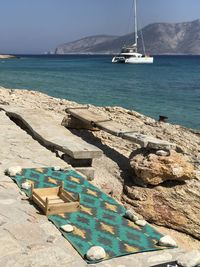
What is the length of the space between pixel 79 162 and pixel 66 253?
11.4ft

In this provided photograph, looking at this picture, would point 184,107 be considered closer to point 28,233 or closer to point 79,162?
point 79,162

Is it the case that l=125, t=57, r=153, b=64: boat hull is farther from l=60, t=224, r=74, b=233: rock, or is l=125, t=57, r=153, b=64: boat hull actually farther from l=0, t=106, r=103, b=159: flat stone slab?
l=60, t=224, r=74, b=233: rock

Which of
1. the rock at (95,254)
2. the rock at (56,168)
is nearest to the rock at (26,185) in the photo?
the rock at (56,168)

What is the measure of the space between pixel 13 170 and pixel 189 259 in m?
3.21

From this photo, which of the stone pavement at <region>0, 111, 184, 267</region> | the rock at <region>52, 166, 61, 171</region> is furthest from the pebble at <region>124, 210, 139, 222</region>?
the rock at <region>52, 166, 61, 171</region>

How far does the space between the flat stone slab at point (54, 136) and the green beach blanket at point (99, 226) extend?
1139 mm

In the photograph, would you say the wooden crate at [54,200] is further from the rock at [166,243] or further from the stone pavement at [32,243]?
the rock at [166,243]

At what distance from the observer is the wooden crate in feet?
17.9

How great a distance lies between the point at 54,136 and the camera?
8922 millimetres

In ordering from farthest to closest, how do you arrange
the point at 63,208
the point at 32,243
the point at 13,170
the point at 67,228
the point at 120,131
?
the point at 120,131 → the point at 13,170 → the point at 63,208 → the point at 67,228 → the point at 32,243

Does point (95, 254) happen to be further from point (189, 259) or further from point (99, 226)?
point (189, 259)

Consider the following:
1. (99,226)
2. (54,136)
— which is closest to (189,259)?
(99,226)

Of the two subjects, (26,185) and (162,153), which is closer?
(26,185)

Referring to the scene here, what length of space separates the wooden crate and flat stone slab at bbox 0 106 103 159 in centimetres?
158
